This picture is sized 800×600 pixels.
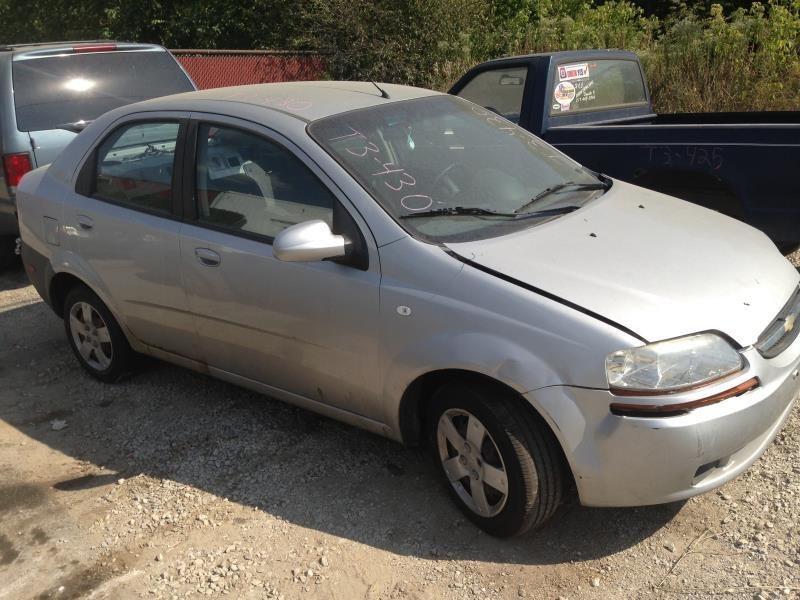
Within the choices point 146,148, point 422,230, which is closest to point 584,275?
point 422,230

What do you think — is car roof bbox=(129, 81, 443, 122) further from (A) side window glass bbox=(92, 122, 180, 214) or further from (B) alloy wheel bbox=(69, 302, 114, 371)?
(B) alloy wheel bbox=(69, 302, 114, 371)

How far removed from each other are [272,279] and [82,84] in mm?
4245

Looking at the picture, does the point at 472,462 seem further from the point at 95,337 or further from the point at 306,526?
the point at 95,337

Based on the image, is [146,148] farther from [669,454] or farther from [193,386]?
[669,454]

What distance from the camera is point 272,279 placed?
362cm

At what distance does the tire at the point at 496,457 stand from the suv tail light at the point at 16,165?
4656 mm

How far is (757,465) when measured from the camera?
360 cm

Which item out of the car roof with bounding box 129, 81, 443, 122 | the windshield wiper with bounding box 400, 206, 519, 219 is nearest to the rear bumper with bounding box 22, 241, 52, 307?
the car roof with bounding box 129, 81, 443, 122

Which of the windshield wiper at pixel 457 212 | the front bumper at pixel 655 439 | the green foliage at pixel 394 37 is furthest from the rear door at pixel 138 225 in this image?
the green foliage at pixel 394 37

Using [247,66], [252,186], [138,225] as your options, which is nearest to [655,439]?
[252,186]

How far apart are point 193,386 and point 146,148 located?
56.1 inches

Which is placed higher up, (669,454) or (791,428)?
(669,454)

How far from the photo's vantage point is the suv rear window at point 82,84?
21.7ft

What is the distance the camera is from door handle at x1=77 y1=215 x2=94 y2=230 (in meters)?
4.48
